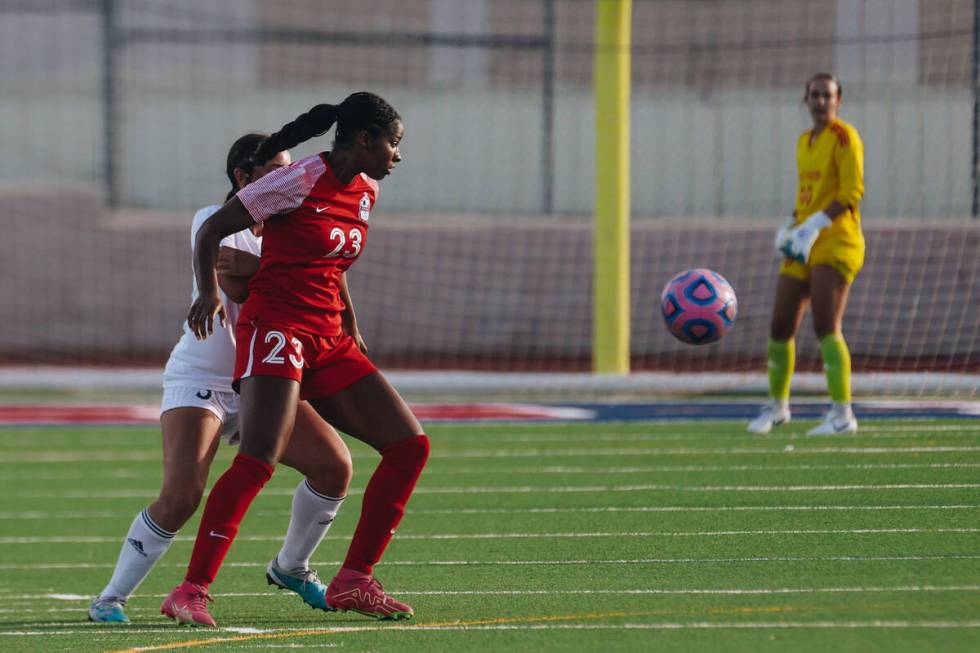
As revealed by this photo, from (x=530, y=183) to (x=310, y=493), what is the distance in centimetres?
1502

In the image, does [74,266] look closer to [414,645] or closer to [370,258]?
[370,258]

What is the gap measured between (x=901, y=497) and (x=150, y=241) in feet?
40.0

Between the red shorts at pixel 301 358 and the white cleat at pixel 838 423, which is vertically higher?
the red shorts at pixel 301 358

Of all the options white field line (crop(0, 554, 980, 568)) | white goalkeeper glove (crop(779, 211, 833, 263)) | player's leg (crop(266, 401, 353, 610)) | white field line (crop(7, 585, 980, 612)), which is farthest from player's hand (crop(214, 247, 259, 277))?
white goalkeeper glove (crop(779, 211, 833, 263))

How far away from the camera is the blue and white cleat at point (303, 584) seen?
6.39 metres

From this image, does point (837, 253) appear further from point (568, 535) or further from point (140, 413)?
point (140, 413)

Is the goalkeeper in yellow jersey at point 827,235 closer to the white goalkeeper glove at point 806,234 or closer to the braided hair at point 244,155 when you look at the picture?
the white goalkeeper glove at point 806,234

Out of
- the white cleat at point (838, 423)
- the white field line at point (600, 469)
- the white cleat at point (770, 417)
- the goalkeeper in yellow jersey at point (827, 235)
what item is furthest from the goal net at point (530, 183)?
the white field line at point (600, 469)

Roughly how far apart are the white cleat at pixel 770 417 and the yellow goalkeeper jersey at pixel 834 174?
1.39 m

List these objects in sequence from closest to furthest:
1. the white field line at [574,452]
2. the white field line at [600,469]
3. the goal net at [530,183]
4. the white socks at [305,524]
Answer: the white socks at [305,524] → the white field line at [600,469] → the white field line at [574,452] → the goal net at [530,183]

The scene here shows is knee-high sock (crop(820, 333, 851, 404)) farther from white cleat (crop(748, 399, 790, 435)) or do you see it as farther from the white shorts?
the white shorts

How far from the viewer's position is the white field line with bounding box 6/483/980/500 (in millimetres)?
8703

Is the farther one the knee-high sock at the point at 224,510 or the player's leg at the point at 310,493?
the player's leg at the point at 310,493

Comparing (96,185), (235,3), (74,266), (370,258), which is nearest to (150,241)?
(74,266)
